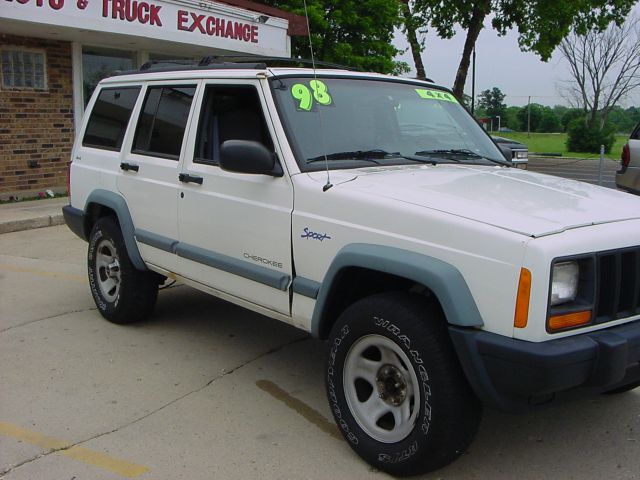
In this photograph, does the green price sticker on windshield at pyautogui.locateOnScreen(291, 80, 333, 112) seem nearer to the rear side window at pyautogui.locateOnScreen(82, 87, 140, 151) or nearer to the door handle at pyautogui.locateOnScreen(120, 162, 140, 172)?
the door handle at pyautogui.locateOnScreen(120, 162, 140, 172)

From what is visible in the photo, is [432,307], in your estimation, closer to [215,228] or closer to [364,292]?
[364,292]

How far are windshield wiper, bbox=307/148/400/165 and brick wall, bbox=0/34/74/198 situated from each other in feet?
29.5

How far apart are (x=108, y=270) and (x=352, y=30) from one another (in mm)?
12032

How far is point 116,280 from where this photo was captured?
5.30 m

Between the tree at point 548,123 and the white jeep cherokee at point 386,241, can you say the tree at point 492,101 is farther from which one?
the white jeep cherokee at point 386,241


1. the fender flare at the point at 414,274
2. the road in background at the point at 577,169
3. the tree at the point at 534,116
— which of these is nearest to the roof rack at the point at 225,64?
the fender flare at the point at 414,274

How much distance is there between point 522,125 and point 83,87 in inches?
2447

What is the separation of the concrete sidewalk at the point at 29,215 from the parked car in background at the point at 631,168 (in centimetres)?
806

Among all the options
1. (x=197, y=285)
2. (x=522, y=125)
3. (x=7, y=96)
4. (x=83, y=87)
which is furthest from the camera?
(x=522, y=125)

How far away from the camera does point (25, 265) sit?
7.30 meters

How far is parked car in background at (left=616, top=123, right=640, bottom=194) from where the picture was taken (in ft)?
29.2

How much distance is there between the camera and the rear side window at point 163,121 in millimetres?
4500

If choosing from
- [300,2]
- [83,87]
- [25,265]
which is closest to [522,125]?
[300,2]

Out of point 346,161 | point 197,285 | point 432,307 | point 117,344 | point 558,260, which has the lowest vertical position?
point 117,344
